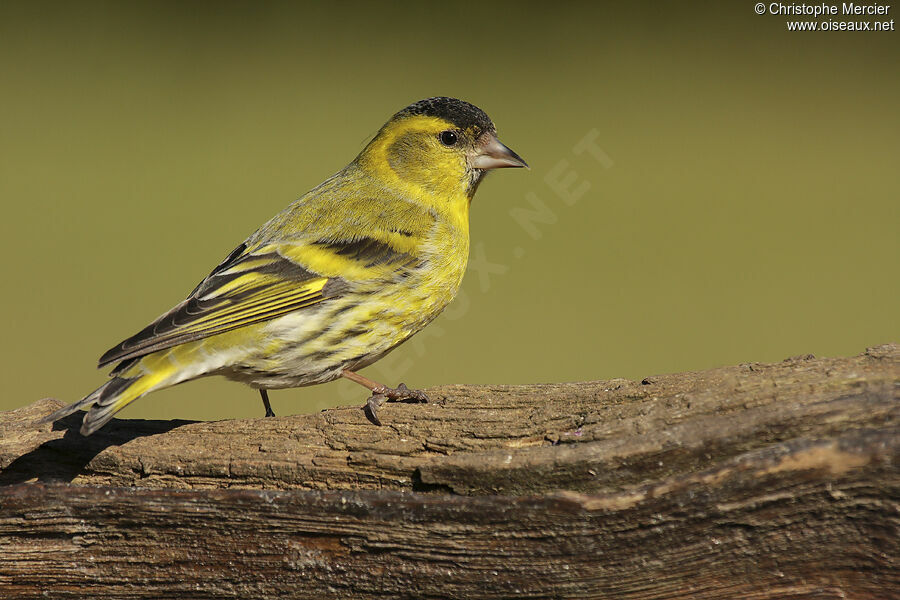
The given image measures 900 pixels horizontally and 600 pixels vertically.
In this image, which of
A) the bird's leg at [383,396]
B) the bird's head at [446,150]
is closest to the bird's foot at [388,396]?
the bird's leg at [383,396]

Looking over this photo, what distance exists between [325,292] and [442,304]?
0.53 metres

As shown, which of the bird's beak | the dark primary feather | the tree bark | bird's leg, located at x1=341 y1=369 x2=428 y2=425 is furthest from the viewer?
the bird's beak

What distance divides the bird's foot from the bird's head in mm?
1363

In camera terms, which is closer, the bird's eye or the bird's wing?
the bird's wing

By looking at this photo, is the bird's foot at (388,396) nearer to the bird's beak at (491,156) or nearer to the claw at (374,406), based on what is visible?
the claw at (374,406)

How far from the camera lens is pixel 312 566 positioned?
2.10 metres

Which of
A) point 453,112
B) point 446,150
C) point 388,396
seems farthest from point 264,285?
point 453,112

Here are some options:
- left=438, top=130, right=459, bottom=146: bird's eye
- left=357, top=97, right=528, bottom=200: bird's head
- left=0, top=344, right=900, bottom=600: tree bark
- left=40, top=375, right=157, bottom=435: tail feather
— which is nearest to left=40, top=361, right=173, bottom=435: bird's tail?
left=40, top=375, right=157, bottom=435: tail feather

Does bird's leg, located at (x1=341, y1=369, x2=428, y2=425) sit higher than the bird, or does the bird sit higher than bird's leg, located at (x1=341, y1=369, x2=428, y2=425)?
the bird

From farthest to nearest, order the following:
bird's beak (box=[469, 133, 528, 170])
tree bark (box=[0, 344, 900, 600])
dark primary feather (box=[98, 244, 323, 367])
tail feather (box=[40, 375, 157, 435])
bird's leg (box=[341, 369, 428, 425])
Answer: bird's beak (box=[469, 133, 528, 170]) < dark primary feather (box=[98, 244, 323, 367]) < bird's leg (box=[341, 369, 428, 425]) < tail feather (box=[40, 375, 157, 435]) < tree bark (box=[0, 344, 900, 600])

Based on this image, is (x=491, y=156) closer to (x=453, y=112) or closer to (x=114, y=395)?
(x=453, y=112)

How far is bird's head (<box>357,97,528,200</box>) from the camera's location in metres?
4.13

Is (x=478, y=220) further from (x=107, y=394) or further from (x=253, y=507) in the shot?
(x=253, y=507)

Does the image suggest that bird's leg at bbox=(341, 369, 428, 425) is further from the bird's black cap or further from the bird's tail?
the bird's black cap
